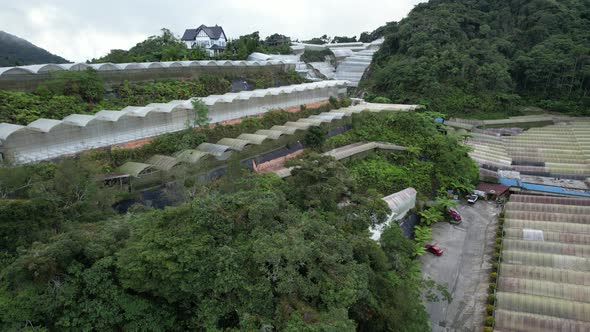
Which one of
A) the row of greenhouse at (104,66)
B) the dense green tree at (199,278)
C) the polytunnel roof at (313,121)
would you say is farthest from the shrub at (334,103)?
the dense green tree at (199,278)

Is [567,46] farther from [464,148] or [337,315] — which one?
[337,315]

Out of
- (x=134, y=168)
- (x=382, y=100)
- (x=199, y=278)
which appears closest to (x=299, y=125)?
(x=134, y=168)

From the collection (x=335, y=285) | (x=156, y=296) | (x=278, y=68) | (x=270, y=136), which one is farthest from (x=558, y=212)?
(x=278, y=68)

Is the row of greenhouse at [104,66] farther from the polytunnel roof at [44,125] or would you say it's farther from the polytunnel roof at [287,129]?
the polytunnel roof at [287,129]

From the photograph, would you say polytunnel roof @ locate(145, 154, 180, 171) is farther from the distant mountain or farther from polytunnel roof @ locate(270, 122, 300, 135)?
the distant mountain

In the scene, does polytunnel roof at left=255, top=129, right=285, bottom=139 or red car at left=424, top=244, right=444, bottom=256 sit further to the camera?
polytunnel roof at left=255, top=129, right=285, bottom=139

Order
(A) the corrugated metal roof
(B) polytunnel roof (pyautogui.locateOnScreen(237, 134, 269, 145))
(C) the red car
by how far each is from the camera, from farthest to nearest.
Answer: (B) polytunnel roof (pyautogui.locateOnScreen(237, 134, 269, 145)) → (C) the red car → (A) the corrugated metal roof

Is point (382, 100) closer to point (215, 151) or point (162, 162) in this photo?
point (215, 151)

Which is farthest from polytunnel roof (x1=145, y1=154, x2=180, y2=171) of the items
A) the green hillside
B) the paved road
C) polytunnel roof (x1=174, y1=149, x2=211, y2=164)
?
the green hillside
